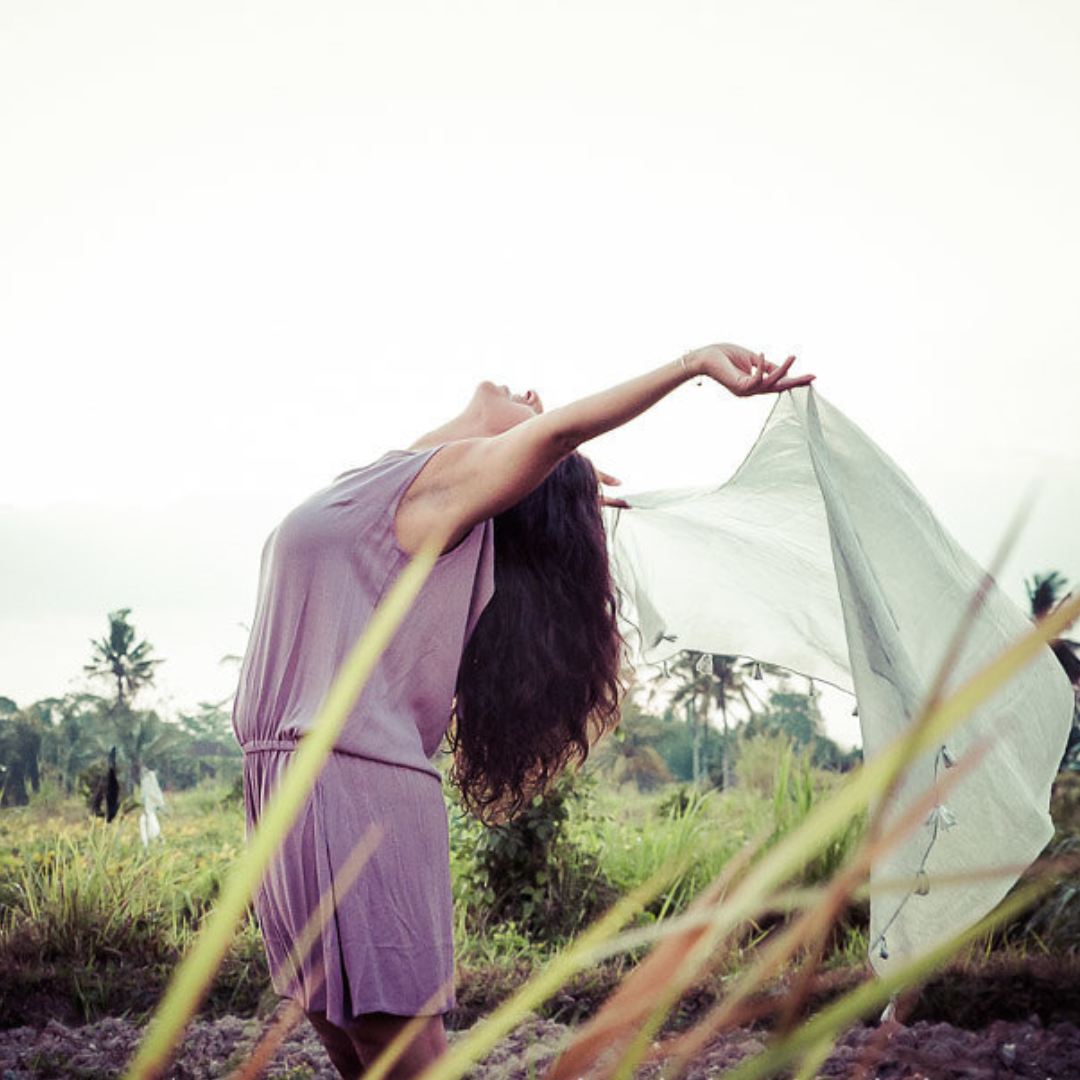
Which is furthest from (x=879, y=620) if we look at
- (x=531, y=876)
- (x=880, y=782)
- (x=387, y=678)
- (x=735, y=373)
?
(x=531, y=876)

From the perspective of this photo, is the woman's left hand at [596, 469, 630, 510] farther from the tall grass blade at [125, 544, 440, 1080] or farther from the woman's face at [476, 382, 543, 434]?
the tall grass blade at [125, 544, 440, 1080]

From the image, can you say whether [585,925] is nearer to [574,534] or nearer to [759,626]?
[759,626]

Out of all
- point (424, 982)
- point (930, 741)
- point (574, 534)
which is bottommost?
point (424, 982)

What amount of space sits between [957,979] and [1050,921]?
102 centimetres

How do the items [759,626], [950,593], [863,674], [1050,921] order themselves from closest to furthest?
[863,674] → [950,593] → [759,626] → [1050,921]

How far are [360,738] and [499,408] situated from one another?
29.9 inches

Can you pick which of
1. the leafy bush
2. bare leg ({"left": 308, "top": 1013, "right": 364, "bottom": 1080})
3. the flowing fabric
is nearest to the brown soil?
the leafy bush

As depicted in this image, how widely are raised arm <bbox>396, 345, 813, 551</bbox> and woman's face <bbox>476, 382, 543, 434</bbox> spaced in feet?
1.10

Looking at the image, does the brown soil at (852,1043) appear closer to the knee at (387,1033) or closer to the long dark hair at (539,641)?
the long dark hair at (539,641)

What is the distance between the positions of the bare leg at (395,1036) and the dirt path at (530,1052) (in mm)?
1814

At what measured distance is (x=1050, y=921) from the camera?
5.29 m

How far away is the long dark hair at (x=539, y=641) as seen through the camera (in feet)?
7.59

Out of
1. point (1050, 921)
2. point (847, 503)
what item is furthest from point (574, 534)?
point (1050, 921)

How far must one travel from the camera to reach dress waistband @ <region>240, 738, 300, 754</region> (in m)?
1.96
